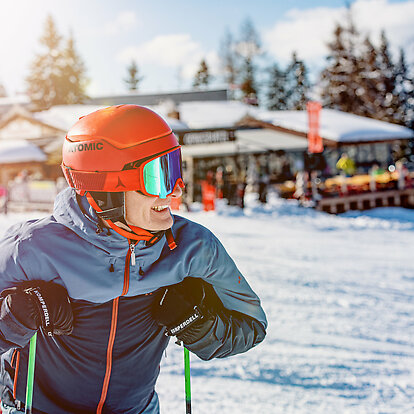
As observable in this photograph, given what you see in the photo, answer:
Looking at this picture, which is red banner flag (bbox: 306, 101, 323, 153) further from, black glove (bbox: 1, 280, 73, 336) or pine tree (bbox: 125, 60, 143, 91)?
pine tree (bbox: 125, 60, 143, 91)

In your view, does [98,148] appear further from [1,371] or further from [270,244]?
[270,244]

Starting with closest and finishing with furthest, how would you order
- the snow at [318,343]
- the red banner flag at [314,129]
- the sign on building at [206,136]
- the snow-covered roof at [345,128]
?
1. the snow at [318,343]
2. the sign on building at [206,136]
3. the red banner flag at [314,129]
4. the snow-covered roof at [345,128]

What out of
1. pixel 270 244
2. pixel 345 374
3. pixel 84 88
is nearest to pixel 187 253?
pixel 345 374

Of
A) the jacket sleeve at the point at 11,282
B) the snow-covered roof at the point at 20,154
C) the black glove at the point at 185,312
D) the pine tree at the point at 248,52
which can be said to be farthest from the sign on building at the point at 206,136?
the pine tree at the point at 248,52

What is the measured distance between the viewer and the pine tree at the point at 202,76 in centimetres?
5672

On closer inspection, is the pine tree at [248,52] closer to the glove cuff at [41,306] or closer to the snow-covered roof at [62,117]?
the snow-covered roof at [62,117]

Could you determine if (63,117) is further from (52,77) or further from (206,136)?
(52,77)

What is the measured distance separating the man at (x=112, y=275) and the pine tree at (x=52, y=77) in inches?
2005

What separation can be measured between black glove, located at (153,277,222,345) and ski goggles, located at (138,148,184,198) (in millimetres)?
333

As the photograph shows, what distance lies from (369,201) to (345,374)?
15611mm

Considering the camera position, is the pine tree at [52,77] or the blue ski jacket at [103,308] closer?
the blue ski jacket at [103,308]

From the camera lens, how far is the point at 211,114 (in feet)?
92.6

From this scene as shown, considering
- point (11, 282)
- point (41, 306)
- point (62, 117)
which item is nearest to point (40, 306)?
point (41, 306)

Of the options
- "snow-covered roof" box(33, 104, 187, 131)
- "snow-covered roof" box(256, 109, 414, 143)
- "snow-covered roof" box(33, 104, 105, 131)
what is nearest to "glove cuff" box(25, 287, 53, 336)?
"snow-covered roof" box(256, 109, 414, 143)
